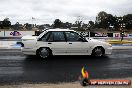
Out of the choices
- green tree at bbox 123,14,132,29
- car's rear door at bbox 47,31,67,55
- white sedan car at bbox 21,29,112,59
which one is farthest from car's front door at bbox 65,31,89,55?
green tree at bbox 123,14,132,29

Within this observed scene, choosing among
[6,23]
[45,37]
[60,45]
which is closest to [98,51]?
[60,45]

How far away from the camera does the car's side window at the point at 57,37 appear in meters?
14.0

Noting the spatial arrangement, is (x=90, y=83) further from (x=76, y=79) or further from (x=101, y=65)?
(x=101, y=65)

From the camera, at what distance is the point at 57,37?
46.3 feet

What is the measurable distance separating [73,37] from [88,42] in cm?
75

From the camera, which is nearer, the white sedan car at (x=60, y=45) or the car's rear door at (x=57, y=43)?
the white sedan car at (x=60, y=45)

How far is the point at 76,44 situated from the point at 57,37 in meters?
0.95

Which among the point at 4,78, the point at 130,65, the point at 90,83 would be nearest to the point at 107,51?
the point at 130,65

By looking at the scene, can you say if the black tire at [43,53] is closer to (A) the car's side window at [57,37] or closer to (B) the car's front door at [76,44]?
(A) the car's side window at [57,37]

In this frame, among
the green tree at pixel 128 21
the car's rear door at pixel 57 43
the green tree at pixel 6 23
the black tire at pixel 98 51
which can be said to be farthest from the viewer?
the green tree at pixel 128 21

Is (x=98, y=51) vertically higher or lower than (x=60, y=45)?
lower

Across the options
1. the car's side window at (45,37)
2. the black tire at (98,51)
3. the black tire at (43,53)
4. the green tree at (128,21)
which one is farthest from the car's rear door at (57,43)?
the green tree at (128,21)

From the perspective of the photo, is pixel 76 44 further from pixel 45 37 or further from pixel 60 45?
pixel 45 37

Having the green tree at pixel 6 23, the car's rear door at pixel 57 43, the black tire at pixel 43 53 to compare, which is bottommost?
the black tire at pixel 43 53
